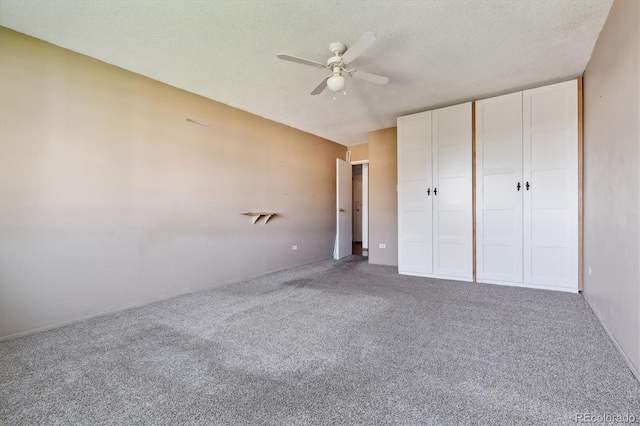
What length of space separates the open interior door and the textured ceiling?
259cm

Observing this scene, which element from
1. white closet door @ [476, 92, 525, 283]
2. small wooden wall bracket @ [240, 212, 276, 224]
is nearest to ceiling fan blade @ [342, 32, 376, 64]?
white closet door @ [476, 92, 525, 283]

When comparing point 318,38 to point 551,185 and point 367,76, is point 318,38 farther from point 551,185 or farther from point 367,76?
point 551,185

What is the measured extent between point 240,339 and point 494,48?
3.69 metres

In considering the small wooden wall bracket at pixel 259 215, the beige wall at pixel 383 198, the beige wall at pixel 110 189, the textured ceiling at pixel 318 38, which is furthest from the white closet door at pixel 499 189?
the beige wall at pixel 110 189

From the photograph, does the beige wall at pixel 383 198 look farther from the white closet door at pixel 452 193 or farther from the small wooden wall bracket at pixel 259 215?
the small wooden wall bracket at pixel 259 215

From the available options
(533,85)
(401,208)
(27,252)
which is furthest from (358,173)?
(27,252)

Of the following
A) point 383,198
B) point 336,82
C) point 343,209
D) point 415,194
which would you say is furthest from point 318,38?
point 343,209

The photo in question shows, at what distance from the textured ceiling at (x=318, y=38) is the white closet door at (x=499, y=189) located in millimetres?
367

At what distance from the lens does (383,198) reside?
5.62 meters

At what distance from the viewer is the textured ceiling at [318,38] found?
2229mm

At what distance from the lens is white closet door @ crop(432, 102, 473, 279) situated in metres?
4.16

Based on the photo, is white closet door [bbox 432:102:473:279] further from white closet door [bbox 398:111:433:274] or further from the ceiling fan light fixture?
the ceiling fan light fixture

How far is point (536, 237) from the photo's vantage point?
12.1ft

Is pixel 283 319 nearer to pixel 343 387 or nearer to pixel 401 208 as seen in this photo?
pixel 343 387
